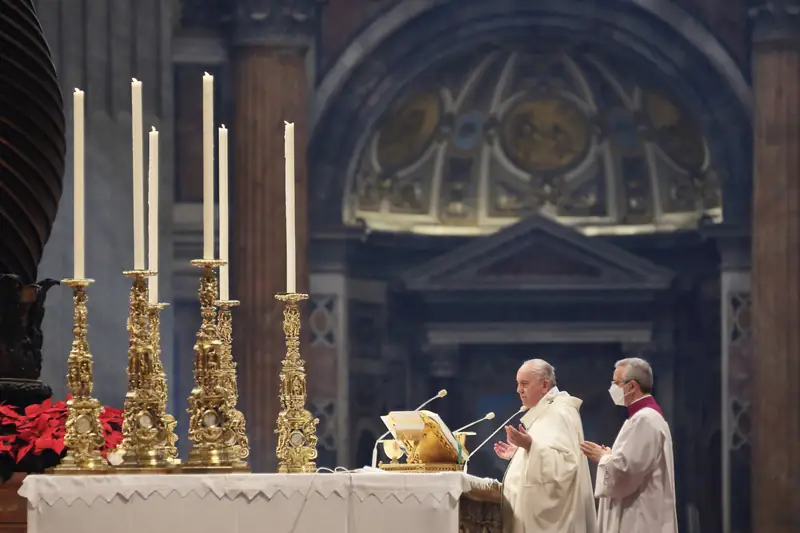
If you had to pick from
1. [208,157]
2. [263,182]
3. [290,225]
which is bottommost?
[290,225]

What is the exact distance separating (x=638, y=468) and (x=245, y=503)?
2.29m

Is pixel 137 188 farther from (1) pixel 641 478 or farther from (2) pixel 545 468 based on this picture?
(1) pixel 641 478

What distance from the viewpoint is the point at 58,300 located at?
12.4 m

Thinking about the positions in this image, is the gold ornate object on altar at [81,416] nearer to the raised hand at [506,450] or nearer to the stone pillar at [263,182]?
the raised hand at [506,450]

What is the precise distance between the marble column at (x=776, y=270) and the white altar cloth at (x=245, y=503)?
26.2ft

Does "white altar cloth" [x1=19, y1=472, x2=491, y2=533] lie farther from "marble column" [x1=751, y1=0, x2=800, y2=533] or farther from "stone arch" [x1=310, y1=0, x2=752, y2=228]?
"stone arch" [x1=310, y1=0, x2=752, y2=228]

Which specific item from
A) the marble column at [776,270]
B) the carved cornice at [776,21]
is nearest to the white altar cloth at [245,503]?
the marble column at [776,270]

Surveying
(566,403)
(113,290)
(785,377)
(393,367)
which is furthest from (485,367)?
(566,403)

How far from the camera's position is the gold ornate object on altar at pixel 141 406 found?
5.35 m

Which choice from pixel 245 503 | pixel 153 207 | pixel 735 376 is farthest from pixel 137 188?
pixel 735 376

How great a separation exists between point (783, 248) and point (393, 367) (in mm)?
3379

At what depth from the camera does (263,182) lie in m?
13.2

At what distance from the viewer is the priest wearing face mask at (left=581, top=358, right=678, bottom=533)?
7.09 meters

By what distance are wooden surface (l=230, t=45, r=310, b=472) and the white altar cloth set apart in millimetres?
7510
